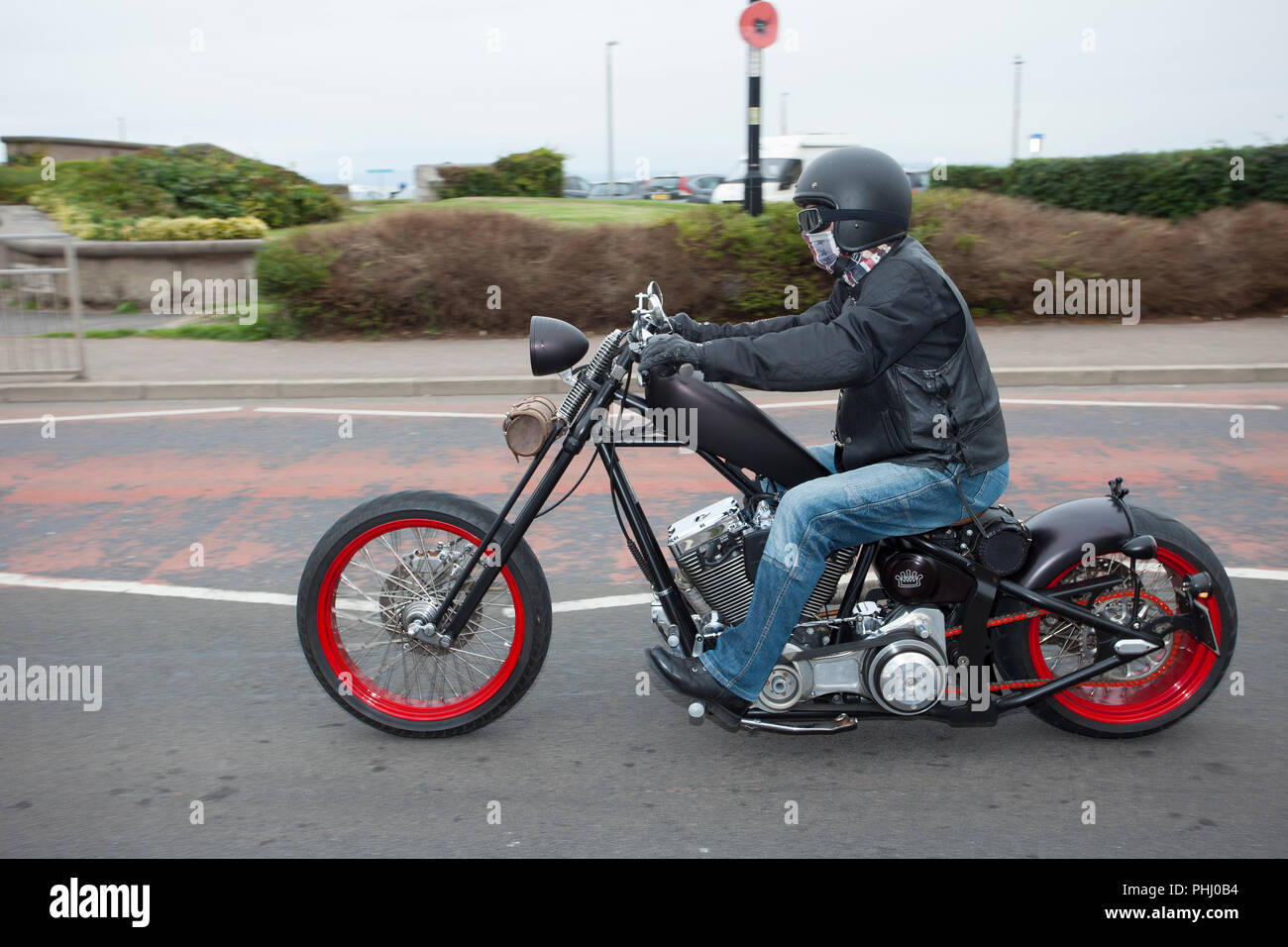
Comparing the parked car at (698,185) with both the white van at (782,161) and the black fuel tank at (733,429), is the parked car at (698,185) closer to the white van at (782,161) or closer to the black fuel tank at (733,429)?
the white van at (782,161)

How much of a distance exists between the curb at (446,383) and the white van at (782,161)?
14.3 metres

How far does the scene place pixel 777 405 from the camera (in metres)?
9.66

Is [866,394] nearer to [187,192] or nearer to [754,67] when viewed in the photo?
[754,67]

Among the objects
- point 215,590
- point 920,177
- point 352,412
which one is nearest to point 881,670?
point 215,590

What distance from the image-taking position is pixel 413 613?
3.88 metres

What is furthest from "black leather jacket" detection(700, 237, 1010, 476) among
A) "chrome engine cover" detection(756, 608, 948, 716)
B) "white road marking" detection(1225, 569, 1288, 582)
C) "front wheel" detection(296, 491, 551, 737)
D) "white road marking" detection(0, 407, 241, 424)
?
"white road marking" detection(0, 407, 241, 424)

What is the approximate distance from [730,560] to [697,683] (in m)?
0.38

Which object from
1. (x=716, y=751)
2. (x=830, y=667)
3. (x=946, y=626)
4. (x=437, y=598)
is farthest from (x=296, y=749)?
(x=946, y=626)

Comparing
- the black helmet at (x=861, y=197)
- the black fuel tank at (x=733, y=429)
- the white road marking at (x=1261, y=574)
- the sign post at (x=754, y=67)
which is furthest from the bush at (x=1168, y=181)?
the black fuel tank at (x=733, y=429)

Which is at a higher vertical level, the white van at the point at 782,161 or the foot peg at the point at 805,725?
the white van at the point at 782,161

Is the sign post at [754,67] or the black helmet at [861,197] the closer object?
the black helmet at [861,197]

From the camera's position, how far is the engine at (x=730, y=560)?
3670mm
